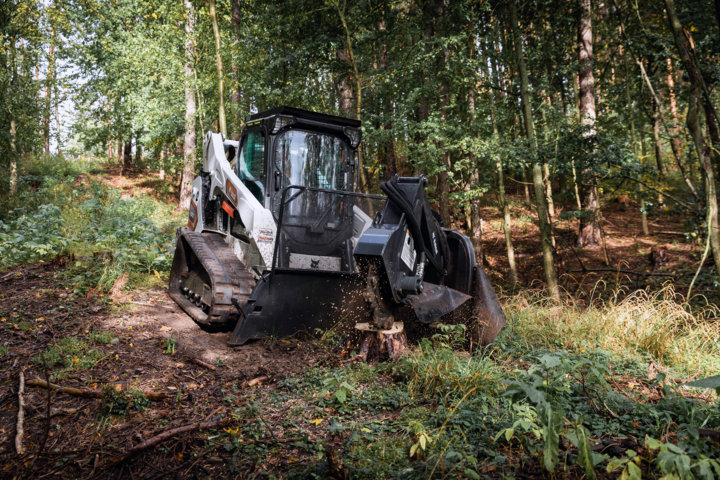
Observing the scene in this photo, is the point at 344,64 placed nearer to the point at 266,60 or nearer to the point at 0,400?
the point at 266,60

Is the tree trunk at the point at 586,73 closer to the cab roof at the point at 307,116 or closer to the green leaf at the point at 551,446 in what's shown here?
the cab roof at the point at 307,116

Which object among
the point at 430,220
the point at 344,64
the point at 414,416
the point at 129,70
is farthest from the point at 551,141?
the point at 129,70

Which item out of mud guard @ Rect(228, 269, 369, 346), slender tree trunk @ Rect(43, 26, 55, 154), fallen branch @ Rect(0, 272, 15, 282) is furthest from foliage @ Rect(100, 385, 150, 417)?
slender tree trunk @ Rect(43, 26, 55, 154)

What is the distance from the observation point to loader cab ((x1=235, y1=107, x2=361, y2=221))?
5609 millimetres

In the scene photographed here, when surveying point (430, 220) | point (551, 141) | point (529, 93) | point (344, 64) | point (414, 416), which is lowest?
point (414, 416)

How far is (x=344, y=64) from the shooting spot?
11562mm

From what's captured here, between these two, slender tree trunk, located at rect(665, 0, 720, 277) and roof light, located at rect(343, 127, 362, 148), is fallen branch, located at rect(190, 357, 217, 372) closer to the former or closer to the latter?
roof light, located at rect(343, 127, 362, 148)

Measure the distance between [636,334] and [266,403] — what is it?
416 centimetres

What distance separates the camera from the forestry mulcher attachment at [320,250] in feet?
14.7

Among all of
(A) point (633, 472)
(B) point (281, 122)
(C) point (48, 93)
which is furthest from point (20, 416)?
(C) point (48, 93)

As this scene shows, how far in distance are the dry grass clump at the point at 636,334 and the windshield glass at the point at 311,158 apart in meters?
2.97

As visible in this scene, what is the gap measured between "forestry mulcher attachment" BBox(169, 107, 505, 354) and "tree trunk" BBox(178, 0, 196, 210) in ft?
30.9

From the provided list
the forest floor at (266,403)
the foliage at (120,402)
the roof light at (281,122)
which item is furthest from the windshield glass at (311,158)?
the foliage at (120,402)

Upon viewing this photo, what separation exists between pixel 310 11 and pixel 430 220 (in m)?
7.99
